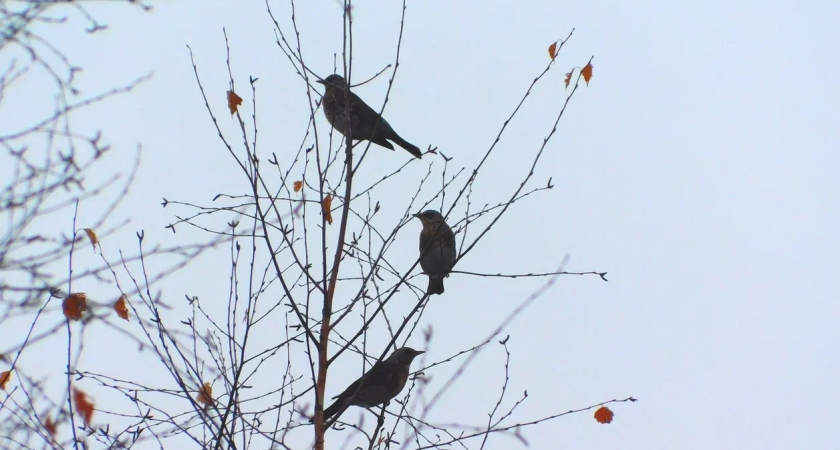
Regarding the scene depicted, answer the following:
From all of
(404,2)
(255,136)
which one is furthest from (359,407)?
(404,2)

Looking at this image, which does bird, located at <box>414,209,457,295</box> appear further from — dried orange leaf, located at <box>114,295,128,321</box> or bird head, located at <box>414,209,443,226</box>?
dried orange leaf, located at <box>114,295,128,321</box>

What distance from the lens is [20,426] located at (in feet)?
10.8

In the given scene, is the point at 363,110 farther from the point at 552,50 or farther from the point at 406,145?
the point at 552,50

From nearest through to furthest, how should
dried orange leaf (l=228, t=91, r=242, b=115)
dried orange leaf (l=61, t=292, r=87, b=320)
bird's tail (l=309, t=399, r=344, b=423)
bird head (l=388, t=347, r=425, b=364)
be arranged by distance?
dried orange leaf (l=61, t=292, r=87, b=320)
dried orange leaf (l=228, t=91, r=242, b=115)
bird's tail (l=309, t=399, r=344, b=423)
bird head (l=388, t=347, r=425, b=364)

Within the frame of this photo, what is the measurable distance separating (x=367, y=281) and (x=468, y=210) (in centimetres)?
65

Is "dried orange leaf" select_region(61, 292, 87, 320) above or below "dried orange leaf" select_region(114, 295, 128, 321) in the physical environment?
below

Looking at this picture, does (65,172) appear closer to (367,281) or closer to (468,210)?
(367,281)

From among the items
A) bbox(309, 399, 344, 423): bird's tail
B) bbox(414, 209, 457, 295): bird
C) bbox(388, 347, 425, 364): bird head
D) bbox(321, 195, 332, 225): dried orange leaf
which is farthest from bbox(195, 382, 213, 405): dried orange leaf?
bbox(414, 209, 457, 295): bird

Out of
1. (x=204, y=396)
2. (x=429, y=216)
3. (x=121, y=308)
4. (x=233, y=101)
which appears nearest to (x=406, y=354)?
(x=429, y=216)

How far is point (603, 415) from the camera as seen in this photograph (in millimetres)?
3975

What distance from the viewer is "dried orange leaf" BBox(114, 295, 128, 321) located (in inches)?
124

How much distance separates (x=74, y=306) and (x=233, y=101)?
1.33 metres

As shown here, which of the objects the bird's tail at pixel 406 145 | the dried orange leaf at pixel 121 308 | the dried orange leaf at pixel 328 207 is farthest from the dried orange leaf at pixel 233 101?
the bird's tail at pixel 406 145

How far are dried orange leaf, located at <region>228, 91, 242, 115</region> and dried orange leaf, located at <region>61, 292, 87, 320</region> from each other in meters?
1.19
